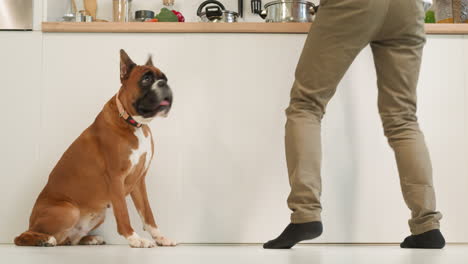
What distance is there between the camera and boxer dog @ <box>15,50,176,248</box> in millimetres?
1836

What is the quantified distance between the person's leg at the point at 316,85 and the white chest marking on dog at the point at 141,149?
528mm

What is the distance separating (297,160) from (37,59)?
4.03ft

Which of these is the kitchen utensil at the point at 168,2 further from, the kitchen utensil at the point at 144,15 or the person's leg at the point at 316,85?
the person's leg at the point at 316,85

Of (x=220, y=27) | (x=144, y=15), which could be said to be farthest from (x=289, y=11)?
(x=144, y=15)

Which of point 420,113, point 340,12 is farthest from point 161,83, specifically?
point 420,113

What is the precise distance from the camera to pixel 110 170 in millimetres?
1868

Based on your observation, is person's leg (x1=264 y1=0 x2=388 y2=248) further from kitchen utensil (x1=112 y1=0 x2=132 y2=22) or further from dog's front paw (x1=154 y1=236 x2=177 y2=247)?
kitchen utensil (x1=112 y1=0 x2=132 y2=22)

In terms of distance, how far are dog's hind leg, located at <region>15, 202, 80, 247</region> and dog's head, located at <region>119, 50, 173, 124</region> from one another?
15.6 inches

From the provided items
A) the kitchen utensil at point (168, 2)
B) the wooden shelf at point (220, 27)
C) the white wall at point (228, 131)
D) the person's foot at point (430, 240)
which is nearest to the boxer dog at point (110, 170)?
the white wall at point (228, 131)

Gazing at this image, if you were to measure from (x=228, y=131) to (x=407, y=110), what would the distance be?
0.74 m

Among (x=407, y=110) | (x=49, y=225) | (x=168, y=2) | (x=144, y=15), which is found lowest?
(x=49, y=225)

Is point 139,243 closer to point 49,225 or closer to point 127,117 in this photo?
point 49,225

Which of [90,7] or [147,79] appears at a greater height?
[90,7]

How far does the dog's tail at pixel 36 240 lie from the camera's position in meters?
1.82
